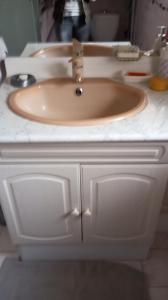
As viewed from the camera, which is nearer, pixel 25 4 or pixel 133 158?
pixel 133 158

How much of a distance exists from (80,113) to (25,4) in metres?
0.60

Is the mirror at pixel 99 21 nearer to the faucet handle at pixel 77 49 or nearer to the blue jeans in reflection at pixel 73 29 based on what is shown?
the blue jeans in reflection at pixel 73 29

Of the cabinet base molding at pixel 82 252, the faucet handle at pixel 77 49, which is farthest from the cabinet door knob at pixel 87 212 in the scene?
the faucet handle at pixel 77 49

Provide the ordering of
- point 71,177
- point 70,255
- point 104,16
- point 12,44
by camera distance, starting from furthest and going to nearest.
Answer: point 70,255
point 12,44
point 104,16
point 71,177

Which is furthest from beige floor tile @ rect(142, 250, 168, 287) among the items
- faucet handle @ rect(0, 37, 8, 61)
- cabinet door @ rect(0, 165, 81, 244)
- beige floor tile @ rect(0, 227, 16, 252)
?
faucet handle @ rect(0, 37, 8, 61)

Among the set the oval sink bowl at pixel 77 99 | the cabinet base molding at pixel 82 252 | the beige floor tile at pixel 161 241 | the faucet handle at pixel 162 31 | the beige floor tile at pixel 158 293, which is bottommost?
the beige floor tile at pixel 161 241

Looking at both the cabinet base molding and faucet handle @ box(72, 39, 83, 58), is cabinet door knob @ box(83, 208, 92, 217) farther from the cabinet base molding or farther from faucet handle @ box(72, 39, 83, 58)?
faucet handle @ box(72, 39, 83, 58)

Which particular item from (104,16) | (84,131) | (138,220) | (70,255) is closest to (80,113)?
(84,131)

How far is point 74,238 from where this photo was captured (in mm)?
1293

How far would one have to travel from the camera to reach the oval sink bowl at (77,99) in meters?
1.17

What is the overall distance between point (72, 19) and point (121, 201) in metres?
0.90

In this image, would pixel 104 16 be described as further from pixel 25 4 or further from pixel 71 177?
pixel 71 177

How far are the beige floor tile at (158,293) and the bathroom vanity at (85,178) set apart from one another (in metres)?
0.19

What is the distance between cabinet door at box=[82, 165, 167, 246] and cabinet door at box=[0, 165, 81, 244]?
0.17 feet
